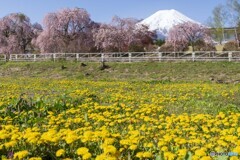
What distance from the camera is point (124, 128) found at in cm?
636

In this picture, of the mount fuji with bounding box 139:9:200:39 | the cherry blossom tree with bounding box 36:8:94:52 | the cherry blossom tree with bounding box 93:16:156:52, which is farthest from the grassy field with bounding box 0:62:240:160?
the mount fuji with bounding box 139:9:200:39

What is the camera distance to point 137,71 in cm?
2839

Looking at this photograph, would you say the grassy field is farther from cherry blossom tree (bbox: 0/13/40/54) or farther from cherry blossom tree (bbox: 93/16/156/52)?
cherry blossom tree (bbox: 0/13/40/54)

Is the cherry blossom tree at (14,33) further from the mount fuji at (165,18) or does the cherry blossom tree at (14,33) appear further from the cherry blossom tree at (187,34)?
the mount fuji at (165,18)

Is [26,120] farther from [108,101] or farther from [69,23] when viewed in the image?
[69,23]

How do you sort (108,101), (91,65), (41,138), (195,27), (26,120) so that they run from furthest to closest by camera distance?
(195,27)
(91,65)
(108,101)
(26,120)
(41,138)

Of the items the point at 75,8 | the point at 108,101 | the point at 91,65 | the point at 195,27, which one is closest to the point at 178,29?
the point at 195,27

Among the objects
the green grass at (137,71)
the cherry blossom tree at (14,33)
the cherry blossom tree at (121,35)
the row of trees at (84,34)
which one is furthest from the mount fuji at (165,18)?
the green grass at (137,71)

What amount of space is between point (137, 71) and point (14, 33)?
106 feet

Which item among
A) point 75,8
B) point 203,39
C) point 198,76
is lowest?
point 198,76

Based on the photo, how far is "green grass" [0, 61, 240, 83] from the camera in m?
24.9

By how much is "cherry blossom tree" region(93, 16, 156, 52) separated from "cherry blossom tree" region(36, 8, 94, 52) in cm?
168

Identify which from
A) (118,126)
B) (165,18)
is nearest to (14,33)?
(118,126)

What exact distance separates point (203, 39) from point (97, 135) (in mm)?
46213
